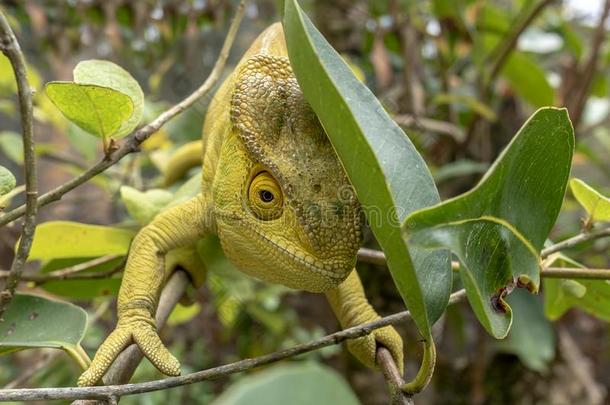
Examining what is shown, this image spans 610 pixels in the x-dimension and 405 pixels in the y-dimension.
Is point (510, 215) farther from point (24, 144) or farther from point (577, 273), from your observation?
point (24, 144)

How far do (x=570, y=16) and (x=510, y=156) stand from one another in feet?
9.15

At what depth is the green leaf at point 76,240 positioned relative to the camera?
708 mm

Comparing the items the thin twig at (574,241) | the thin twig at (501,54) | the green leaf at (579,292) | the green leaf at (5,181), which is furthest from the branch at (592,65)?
the green leaf at (5,181)

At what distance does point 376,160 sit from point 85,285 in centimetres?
55

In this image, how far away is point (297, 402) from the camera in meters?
0.28

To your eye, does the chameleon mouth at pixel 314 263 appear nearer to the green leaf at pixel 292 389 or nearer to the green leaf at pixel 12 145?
the green leaf at pixel 292 389

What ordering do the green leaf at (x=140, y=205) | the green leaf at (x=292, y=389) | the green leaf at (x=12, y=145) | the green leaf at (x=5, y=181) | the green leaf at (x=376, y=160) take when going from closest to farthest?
the green leaf at (x=292, y=389)
the green leaf at (x=376, y=160)
the green leaf at (x=5, y=181)
the green leaf at (x=140, y=205)
the green leaf at (x=12, y=145)

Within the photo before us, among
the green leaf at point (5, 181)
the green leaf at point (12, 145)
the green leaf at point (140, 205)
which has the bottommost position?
the green leaf at point (12, 145)

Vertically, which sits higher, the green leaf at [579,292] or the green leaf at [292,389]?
the green leaf at [292,389]

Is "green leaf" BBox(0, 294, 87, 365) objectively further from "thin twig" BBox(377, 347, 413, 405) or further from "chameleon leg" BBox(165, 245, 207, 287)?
"thin twig" BBox(377, 347, 413, 405)

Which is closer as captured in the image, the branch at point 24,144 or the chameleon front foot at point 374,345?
→ the branch at point 24,144

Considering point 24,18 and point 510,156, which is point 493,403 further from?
point 24,18

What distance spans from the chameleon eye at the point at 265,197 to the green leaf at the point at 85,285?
28 centimetres

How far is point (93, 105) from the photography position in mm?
540
